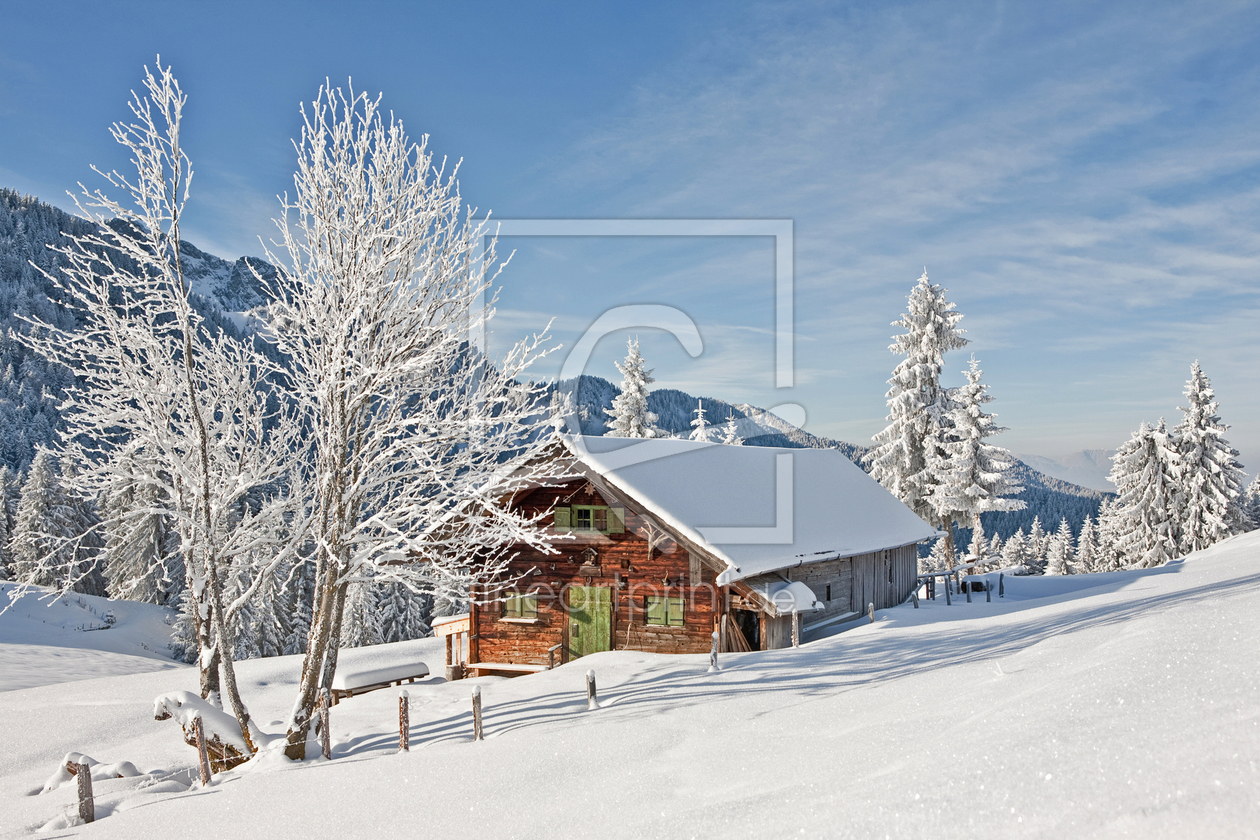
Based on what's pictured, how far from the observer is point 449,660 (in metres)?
20.2

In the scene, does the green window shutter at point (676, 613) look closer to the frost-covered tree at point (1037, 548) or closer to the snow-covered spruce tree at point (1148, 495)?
the snow-covered spruce tree at point (1148, 495)

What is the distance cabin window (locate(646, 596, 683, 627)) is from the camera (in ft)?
54.3

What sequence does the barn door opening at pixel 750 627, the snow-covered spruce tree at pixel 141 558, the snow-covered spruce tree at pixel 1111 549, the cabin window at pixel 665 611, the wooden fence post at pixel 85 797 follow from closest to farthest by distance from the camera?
1. the wooden fence post at pixel 85 797
2. the cabin window at pixel 665 611
3. the barn door opening at pixel 750 627
4. the snow-covered spruce tree at pixel 141 558
5. the snow-covered spruce tree at pixel 1111 549

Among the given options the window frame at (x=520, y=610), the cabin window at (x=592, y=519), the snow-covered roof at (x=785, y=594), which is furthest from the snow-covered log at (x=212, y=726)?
the snow-covered roof at (x=785, y=594)

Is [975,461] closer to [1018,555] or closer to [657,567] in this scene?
[657,567]

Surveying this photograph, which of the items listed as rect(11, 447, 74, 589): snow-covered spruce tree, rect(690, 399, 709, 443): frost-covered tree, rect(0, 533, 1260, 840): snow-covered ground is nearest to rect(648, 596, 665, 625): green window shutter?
rect(0, 533, 1260, 840): snow-covered ground

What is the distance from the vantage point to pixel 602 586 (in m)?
17.3

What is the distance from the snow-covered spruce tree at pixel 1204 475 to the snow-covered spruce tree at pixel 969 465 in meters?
12.5

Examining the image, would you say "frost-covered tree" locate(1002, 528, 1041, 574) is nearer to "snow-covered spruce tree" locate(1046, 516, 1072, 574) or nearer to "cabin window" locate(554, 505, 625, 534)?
"snow-covered spruce tree" locate(1046, 516, 1072, 574)

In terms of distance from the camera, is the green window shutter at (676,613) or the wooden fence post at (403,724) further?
the green window shutter at (676,613)

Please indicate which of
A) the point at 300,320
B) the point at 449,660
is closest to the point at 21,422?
the point at 449,660

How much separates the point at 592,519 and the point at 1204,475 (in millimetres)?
38582

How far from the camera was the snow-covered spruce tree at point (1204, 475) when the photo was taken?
36.5 metres

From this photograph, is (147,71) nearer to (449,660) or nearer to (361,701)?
(361,701)
